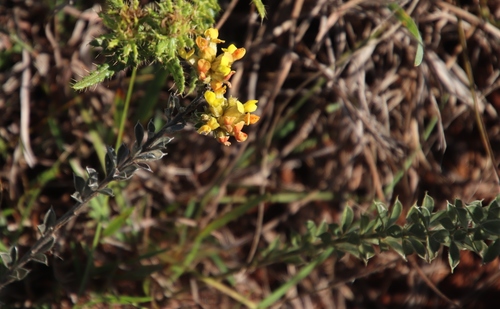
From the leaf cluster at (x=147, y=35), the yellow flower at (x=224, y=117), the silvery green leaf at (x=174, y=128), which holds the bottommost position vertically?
the silvery green leaf at (x=174, y=128)

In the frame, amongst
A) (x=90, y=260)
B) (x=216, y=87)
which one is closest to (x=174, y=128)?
(x=216, y=87)

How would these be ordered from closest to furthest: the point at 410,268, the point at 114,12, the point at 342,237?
the point at 114,12, the point at 342,237, the point at 410,268

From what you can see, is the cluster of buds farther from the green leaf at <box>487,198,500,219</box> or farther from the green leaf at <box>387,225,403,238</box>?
the green leaf at <box>487,198,500,219</box>

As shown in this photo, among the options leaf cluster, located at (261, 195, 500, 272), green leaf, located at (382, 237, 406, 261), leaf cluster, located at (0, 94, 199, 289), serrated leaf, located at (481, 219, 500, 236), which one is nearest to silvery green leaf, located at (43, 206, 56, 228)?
leaf cluster, located at (0, 94, 199, 289)

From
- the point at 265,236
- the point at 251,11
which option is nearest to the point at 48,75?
the point at 251,11

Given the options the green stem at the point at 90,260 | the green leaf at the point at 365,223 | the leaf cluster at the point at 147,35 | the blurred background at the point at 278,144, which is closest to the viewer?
the leaf cluster at the point at 147,35

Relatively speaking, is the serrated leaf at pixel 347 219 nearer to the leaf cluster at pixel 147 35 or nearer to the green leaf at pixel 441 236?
the green leaf at pixel 441 236

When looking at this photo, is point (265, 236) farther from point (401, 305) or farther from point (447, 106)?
point (447, 106)

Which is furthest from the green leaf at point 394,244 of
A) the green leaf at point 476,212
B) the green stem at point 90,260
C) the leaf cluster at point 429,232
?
the green stem at point 90,260
